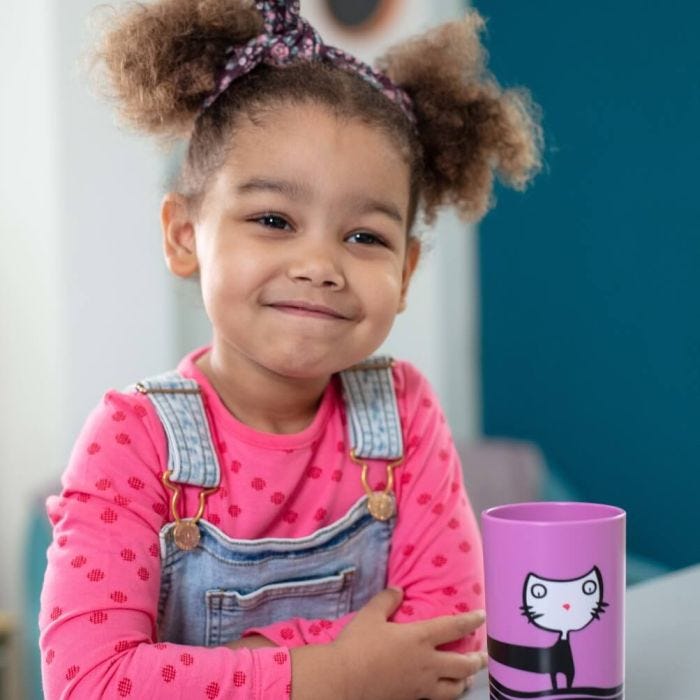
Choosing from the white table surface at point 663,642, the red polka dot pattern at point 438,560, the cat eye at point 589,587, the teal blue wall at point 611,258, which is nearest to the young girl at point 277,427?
the red polka dot pattern at point 438,560

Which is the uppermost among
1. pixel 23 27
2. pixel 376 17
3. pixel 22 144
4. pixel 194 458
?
pixel 376 17

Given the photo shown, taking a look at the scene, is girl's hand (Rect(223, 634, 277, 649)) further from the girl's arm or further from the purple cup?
the purple cup

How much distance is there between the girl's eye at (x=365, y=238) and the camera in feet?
3.42

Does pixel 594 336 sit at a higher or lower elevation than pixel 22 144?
lower

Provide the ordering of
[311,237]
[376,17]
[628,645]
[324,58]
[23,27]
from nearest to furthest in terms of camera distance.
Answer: [628,645] < [311,237] < [324,58] < [23,27] < [376,17]

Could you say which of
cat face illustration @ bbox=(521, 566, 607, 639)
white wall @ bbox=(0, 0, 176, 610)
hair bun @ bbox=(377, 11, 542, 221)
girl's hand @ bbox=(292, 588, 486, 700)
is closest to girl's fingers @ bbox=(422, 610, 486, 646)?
girl's hand @ bbox=(292, 588, 486, 700)

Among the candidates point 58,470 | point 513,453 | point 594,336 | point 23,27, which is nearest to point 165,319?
point 58,470

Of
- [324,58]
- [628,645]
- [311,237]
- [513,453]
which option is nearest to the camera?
[628,645]

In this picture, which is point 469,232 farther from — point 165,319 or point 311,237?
point 311,237

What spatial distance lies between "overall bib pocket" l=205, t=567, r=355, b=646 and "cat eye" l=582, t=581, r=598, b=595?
0.42 meters

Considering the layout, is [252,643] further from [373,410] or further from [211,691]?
[373,410]

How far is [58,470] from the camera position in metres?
2.58

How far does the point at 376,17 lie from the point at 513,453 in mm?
1306

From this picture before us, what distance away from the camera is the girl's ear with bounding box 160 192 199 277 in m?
1.16
